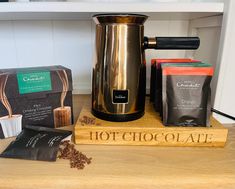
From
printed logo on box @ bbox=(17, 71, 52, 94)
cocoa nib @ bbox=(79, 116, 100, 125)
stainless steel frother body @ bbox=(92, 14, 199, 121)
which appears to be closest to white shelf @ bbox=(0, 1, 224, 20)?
stainless steel frother body @ bbox=(92, 14, 199, 121)

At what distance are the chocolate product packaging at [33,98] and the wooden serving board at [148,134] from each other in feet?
0.34

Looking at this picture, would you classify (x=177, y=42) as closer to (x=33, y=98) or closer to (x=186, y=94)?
(x=186, y=94)

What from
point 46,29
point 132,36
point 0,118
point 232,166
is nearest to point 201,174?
point 232,166

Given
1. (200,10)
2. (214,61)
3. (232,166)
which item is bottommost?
(232,166)

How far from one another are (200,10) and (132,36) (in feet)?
0.77

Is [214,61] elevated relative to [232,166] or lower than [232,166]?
elevated

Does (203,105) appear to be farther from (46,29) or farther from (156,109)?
(46,29)

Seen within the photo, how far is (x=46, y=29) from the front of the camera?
85 cm

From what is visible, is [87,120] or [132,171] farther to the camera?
[87,120]

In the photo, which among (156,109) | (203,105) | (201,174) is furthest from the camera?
(156,109)

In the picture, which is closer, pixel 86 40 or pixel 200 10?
pixel 200 10

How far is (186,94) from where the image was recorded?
1.71ft

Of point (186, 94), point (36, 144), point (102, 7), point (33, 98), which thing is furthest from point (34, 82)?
point (186, 94)

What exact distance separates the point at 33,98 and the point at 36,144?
0.40 ft
